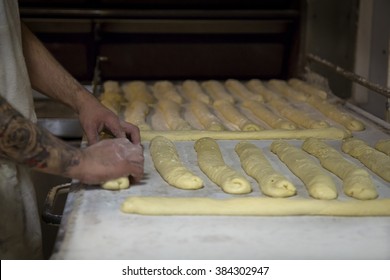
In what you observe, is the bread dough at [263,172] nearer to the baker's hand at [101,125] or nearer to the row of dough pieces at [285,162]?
the row of dough pieces at [285,162]

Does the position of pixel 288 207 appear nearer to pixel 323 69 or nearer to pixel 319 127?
pixel 319 127

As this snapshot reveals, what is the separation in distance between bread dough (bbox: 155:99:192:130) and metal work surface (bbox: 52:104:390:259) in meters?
0.97

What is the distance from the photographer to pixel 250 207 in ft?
6.10

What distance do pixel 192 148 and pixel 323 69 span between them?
1.81 m

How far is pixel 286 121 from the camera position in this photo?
296cm

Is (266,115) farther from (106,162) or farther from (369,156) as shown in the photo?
(106,162)

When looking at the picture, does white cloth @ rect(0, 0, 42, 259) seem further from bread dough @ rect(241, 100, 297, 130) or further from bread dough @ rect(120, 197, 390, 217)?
bread dough @ rect(241, 100, 297, 130)

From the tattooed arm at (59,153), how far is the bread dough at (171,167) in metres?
0.20

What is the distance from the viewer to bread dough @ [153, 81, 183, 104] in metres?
3.53

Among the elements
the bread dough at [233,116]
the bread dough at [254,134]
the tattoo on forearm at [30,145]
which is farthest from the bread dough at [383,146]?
the tattoo on forearm at [30,145]

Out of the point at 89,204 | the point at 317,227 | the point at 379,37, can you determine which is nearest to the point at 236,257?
the point at 317,227

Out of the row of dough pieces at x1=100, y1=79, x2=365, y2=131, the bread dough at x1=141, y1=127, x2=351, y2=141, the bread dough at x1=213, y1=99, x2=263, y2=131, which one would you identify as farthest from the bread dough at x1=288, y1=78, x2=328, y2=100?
the bread dough at x1=141, y1=127, x2=351, y2=141

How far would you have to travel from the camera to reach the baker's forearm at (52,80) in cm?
233

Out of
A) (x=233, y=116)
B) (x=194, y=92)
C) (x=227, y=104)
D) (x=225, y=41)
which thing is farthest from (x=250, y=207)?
(x=225, y=41)
